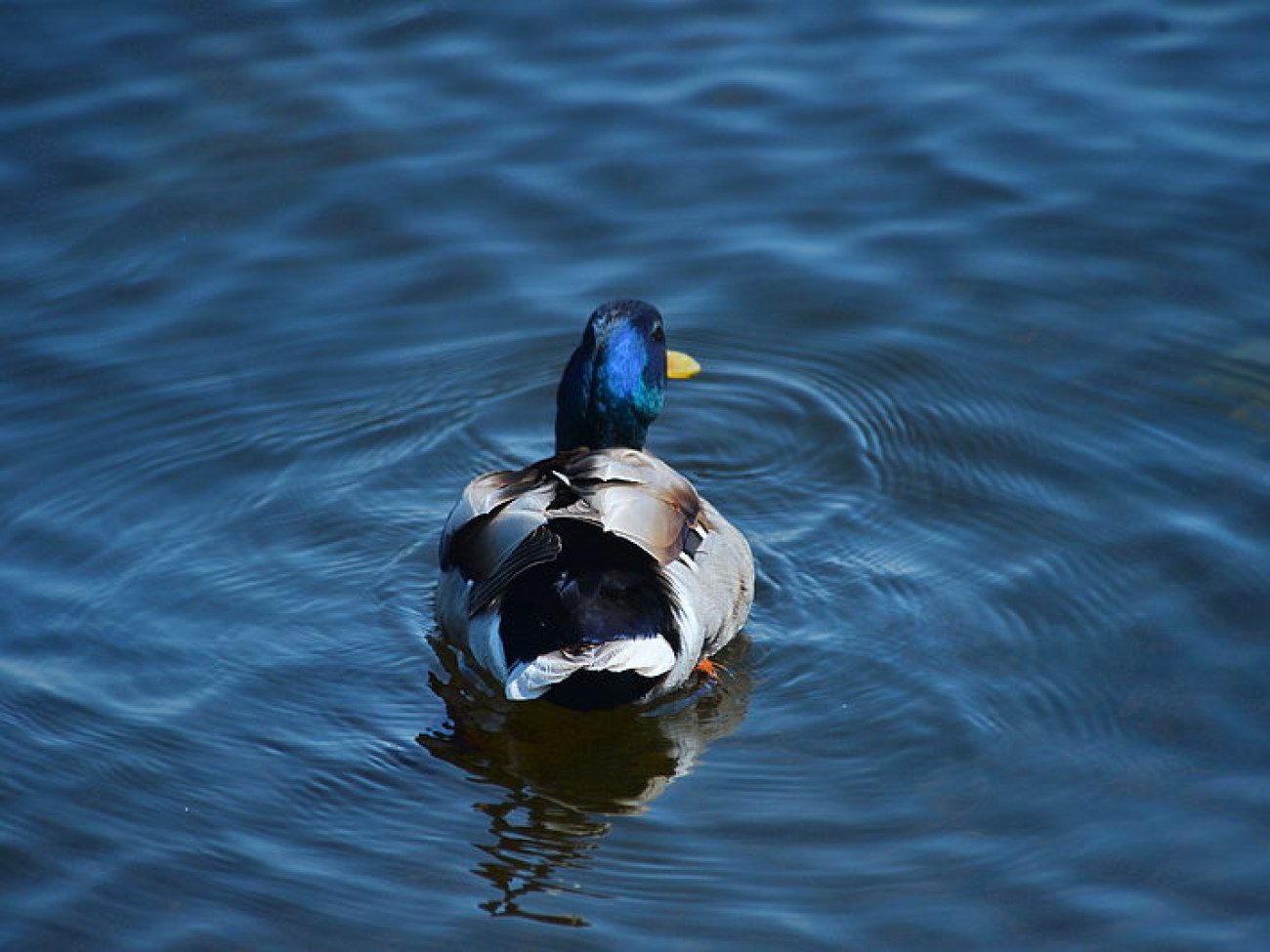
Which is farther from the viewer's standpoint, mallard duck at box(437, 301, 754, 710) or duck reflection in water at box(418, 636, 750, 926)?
mallard duck at box(437, 301, 754, 710)

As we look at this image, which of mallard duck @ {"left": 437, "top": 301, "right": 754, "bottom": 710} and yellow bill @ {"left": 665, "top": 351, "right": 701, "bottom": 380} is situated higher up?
yellow bill @ {"left": 665, "top": 351, "right": 701, "bottom": 380}

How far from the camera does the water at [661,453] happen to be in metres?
5.72

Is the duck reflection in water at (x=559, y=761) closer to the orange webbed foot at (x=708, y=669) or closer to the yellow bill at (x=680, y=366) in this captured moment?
the orange webbed foot at (x=708, y=669)

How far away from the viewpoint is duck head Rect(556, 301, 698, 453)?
7684 millimetres

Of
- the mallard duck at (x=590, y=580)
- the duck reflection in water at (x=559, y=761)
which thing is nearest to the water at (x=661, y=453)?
the duck reflection in water at (x=559, y=761)

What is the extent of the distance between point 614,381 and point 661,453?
0.85 meters

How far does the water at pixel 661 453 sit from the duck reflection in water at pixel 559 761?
0.02 metres

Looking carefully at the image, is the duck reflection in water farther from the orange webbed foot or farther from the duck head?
the duck head

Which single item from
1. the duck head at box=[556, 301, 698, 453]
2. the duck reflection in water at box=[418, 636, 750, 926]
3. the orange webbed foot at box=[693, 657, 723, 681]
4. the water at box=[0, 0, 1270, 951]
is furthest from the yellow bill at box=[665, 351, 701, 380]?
the orange webbed foot at box=[693, 657, 723, 681]

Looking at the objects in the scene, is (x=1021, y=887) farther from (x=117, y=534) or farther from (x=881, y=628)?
(x=117, y=534)

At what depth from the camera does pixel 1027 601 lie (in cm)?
709

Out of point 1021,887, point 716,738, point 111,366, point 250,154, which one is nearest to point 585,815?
point 716,738

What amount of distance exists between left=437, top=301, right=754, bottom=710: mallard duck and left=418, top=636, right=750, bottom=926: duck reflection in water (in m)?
0.14

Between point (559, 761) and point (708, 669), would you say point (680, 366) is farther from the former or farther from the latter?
point (559, 761)
